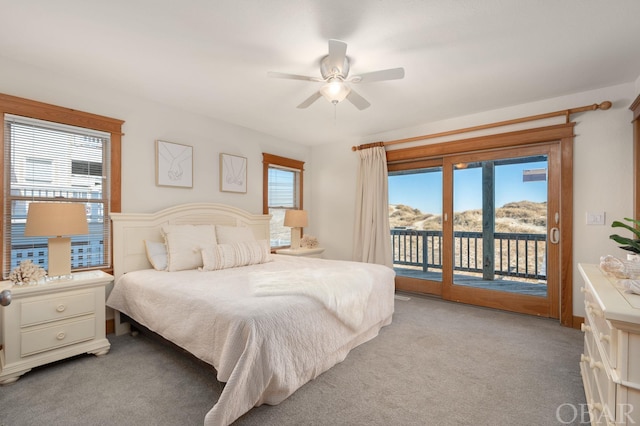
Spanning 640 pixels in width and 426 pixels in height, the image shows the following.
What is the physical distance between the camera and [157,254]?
2.92m

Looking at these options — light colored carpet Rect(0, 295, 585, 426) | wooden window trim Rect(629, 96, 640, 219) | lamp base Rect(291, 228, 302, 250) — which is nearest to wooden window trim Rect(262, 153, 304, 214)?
lamp base Rect(291, 228, 302, 250)

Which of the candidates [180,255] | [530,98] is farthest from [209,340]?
[530,98]

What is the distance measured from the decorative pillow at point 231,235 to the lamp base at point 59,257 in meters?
1.34

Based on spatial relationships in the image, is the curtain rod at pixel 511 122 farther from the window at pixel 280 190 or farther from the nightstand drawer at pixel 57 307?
the nightstand drawer at pixel 57 307

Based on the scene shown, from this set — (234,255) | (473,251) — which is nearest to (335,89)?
(234,255)

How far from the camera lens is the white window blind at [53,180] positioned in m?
2.40

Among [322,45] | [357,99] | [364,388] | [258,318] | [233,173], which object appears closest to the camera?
[258,318]

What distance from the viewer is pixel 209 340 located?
175 centimetres

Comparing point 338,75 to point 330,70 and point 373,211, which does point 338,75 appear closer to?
point 330,70

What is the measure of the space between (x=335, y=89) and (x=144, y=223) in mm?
2393

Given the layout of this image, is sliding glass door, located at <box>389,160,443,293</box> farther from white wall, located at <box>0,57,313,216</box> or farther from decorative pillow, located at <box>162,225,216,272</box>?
decorative pillow, located at <box>162,225,216,272</box>

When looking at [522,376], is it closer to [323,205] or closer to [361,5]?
[361,5]

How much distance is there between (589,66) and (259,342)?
11.2 feet

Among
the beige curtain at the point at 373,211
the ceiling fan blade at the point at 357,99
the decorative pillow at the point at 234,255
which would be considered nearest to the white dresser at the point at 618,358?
the ceiling fan blade at the point at 357,99
